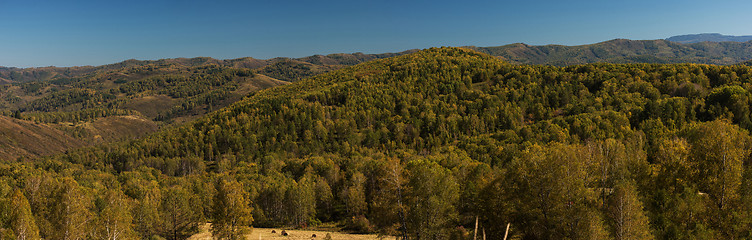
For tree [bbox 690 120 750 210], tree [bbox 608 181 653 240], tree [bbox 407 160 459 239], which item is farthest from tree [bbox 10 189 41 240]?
tree [bbox 690 120 750 210]

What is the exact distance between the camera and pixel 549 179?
31.9 m

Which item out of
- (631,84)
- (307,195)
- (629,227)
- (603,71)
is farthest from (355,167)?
(603,71)

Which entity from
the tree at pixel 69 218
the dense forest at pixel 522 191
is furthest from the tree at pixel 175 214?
the tree at pixel 69 218

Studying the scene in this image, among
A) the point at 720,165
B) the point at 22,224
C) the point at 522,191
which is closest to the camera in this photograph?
the point at 720,165

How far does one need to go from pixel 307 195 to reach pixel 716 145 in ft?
278

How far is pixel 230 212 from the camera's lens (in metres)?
49.1

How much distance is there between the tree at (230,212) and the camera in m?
48.9

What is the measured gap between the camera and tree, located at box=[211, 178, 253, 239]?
48.9 m

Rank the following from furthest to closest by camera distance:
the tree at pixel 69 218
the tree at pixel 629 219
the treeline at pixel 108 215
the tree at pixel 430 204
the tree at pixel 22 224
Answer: the tree at pixel 69 218, the treeline at pixel 108 215, the tree at pixel 430 204, the tree at pixel 22 224, the tree at pixel 629 219

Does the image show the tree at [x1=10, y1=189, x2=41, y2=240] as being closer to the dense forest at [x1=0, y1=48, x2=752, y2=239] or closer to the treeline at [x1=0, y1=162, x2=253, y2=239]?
the treeline at [x1=0, y1=162, x2=253, y2=239]

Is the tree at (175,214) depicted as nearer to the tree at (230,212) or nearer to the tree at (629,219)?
the tree at (230,212)

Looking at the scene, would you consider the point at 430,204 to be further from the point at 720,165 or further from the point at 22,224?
the point at 22,224

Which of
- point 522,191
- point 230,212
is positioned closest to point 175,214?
point 230,212

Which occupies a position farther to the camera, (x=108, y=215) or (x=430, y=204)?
(x=108, y=215)
